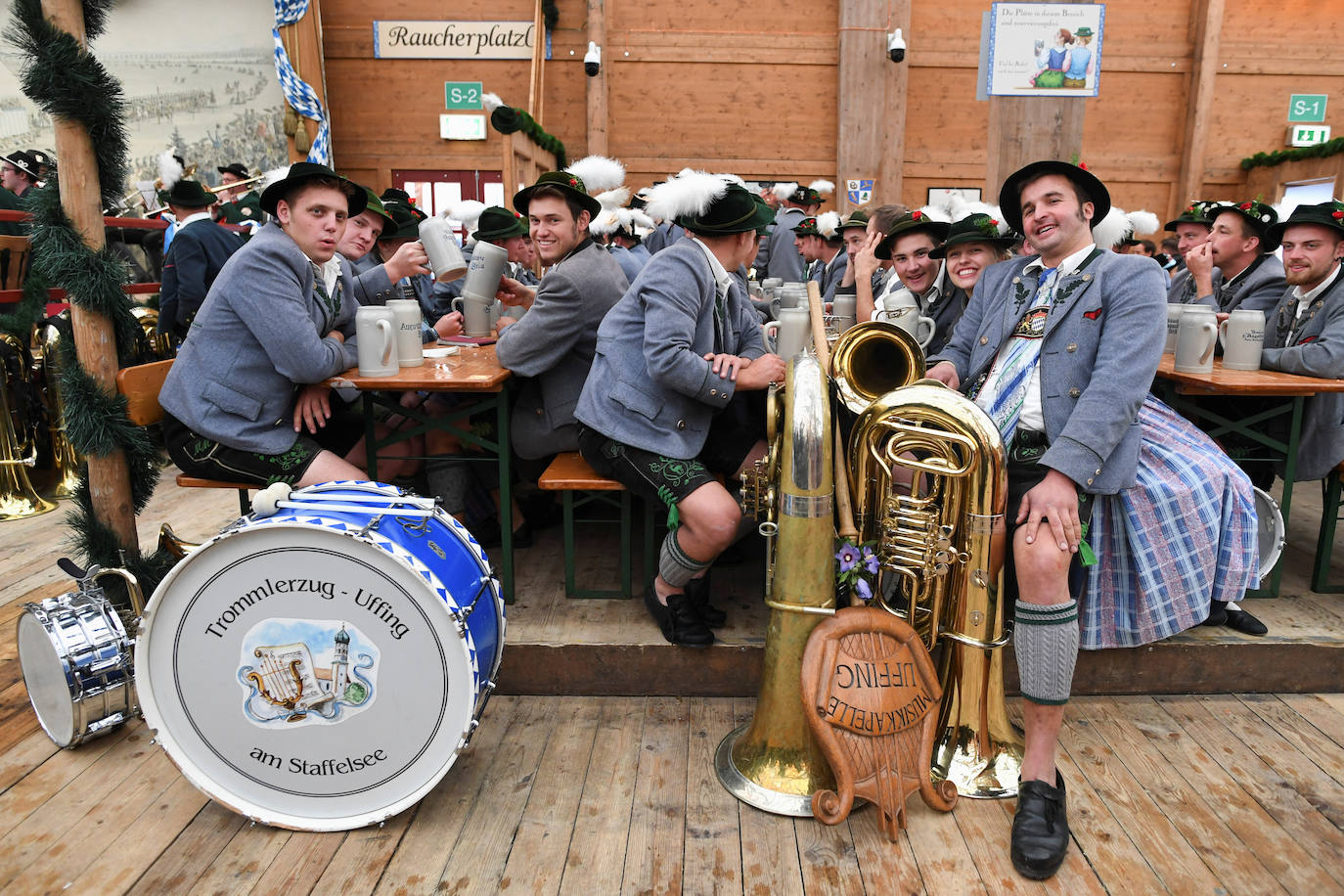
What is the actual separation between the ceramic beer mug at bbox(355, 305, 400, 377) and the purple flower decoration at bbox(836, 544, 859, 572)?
150 cm

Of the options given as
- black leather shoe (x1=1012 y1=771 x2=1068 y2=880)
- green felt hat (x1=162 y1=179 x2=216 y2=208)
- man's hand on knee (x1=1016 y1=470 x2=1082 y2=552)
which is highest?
green felt hat (x1=162 y1=179 x2=216 y2=208)

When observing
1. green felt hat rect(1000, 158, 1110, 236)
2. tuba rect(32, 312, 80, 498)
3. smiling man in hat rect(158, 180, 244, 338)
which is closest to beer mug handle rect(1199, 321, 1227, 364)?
green felt hat rect(1000, 158, 1110, 236)

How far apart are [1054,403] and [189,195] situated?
16.0 ft

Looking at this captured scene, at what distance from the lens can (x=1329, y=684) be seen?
268 cm

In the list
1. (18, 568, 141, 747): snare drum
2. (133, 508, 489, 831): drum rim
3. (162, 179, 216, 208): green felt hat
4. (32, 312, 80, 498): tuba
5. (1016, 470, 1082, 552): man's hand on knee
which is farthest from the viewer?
(162, 179, 216, 208): green felt hat

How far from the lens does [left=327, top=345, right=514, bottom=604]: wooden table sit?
2.54 metres

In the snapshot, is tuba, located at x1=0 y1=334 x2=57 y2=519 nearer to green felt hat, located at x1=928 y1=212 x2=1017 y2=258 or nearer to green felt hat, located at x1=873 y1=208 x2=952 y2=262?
green felt hat, located at x1=873 y1=208 x2=952 y2=262

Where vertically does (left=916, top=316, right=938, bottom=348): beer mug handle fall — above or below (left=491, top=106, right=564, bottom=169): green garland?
below

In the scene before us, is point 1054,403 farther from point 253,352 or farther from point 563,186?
point 253,352

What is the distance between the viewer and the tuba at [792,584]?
1.97 meters

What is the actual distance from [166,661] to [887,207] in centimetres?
351

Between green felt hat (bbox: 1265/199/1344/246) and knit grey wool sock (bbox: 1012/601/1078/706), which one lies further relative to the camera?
green felt hat (bbox: 1265/199/1344/246)

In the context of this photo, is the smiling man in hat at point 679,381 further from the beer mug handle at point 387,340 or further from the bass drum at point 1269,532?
the bass drum at point 1269,532

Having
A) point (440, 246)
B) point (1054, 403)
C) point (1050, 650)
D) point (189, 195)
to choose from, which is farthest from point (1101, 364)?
point (189, 195)
